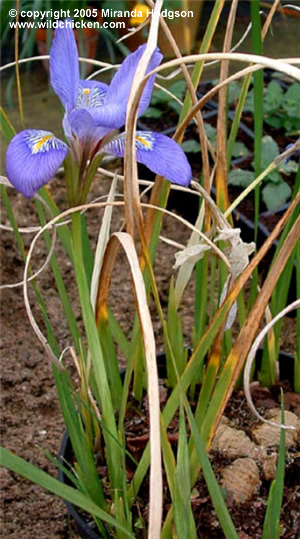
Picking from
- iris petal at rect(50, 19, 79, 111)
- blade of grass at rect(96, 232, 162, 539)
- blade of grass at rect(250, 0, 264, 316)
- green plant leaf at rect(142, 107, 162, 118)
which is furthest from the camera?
green plant leaf at rect(142, 107, 162, 118)

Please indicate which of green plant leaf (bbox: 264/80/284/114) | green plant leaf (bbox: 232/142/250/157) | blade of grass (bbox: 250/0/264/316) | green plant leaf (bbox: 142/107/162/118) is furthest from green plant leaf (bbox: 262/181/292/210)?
blade of grass (bbox: 250/0/264/316)

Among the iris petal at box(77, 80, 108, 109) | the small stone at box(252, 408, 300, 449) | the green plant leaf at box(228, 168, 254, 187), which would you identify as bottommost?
the small stone at box(252, 408, 300, 449)

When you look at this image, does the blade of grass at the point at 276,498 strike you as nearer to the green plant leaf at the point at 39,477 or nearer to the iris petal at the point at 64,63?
the green plant leaf at the point at 39,477

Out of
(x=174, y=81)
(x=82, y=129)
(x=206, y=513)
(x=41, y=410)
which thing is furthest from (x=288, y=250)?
(x=174, y=81)

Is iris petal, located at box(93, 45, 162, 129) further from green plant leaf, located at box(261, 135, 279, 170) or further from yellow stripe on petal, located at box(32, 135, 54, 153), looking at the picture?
green plant leaf, located at box(261, 135, 279, 170)

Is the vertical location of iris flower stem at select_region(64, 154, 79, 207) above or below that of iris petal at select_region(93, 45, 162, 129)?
below

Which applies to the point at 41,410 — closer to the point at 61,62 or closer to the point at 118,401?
the point at 118,401
